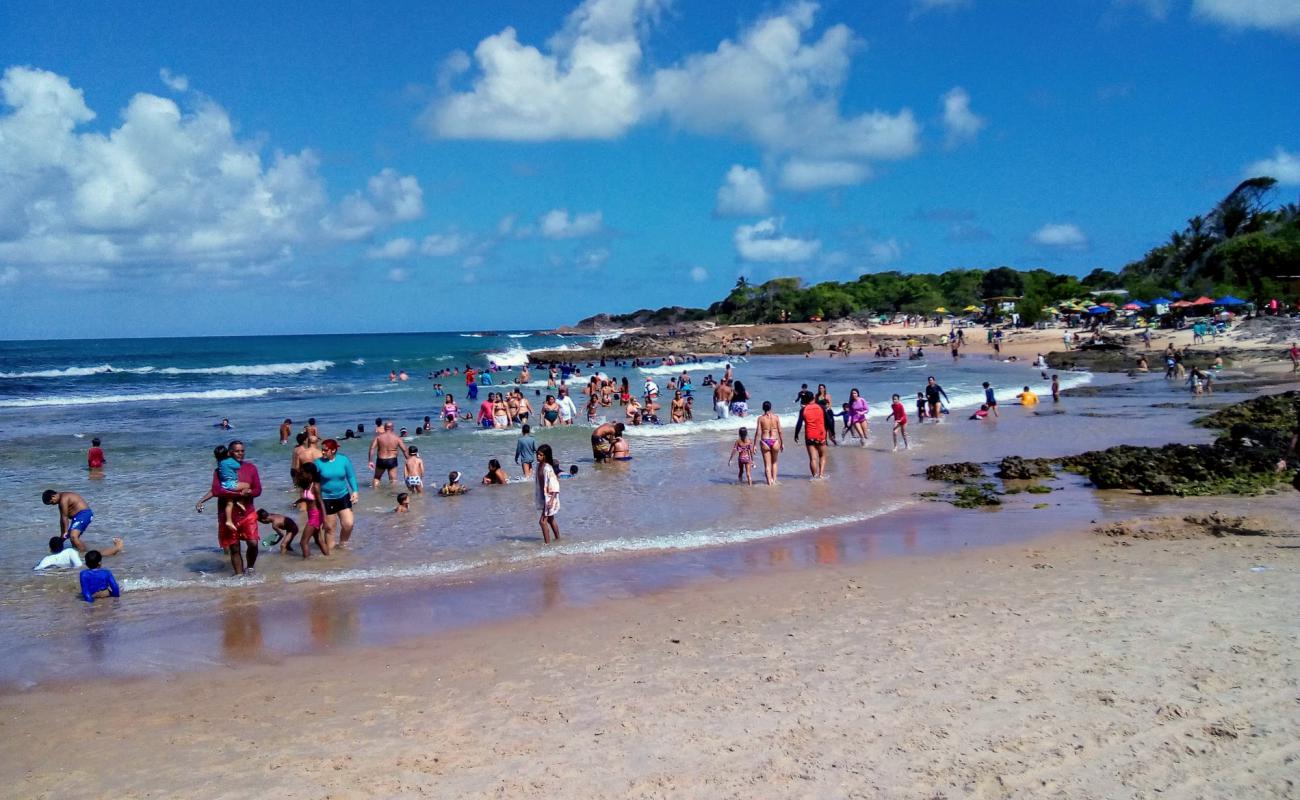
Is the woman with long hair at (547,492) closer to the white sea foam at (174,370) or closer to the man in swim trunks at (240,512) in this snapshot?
the man in swim trunks at (240,512)

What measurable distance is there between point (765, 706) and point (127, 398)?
48076 mm

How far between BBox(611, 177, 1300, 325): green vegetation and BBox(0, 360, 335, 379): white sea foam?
5272 cm

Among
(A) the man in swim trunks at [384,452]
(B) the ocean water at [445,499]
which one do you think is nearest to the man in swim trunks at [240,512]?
(B) the ocean water at [445,499]

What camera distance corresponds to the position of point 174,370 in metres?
68.2

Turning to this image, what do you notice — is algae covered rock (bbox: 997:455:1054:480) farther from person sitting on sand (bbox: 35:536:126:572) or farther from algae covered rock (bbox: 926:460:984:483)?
person sitting on sand (bbox: 35:536:126:572)

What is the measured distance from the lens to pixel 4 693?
661 centimetres

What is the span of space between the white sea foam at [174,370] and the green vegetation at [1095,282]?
52723 mm

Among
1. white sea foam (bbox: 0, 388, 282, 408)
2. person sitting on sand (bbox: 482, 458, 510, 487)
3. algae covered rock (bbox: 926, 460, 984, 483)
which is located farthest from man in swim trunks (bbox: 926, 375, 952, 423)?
white sea foam (bbox: 0, 388, 282, 408)

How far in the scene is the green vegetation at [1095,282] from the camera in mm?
54406

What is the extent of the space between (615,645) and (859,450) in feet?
40.8

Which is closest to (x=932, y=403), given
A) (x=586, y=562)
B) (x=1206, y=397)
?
(x=1206, y=397)

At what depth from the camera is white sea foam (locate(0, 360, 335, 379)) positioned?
6375 centimetres

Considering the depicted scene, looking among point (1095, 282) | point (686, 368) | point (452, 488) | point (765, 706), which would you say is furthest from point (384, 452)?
point (1095, 282)

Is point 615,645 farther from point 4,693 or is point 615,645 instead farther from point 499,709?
point 4,693
